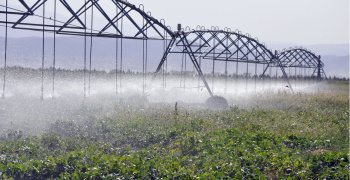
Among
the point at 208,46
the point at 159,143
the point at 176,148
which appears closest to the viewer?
the point at 176,148

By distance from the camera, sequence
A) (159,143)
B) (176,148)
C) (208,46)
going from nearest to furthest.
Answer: (176,148) → (159,143) → (208,46)

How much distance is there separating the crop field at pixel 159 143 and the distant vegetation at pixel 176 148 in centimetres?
2

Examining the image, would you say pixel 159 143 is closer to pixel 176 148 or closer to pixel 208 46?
pixel 176 148

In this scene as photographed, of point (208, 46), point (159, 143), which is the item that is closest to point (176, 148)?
point (159, 143)

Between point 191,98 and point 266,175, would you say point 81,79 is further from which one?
point 266,175

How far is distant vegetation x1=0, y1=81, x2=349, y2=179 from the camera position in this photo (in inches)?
310

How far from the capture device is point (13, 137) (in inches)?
409

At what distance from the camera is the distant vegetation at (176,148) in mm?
7875

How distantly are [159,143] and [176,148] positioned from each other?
756mm

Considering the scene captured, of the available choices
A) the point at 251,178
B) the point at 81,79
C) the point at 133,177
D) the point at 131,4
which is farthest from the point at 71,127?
the point at 81,79

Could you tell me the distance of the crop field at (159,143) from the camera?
794 centimetres

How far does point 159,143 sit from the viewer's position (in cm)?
1077

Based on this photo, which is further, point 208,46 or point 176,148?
point 208,46

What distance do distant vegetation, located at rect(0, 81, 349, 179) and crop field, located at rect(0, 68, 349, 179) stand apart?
18mm
